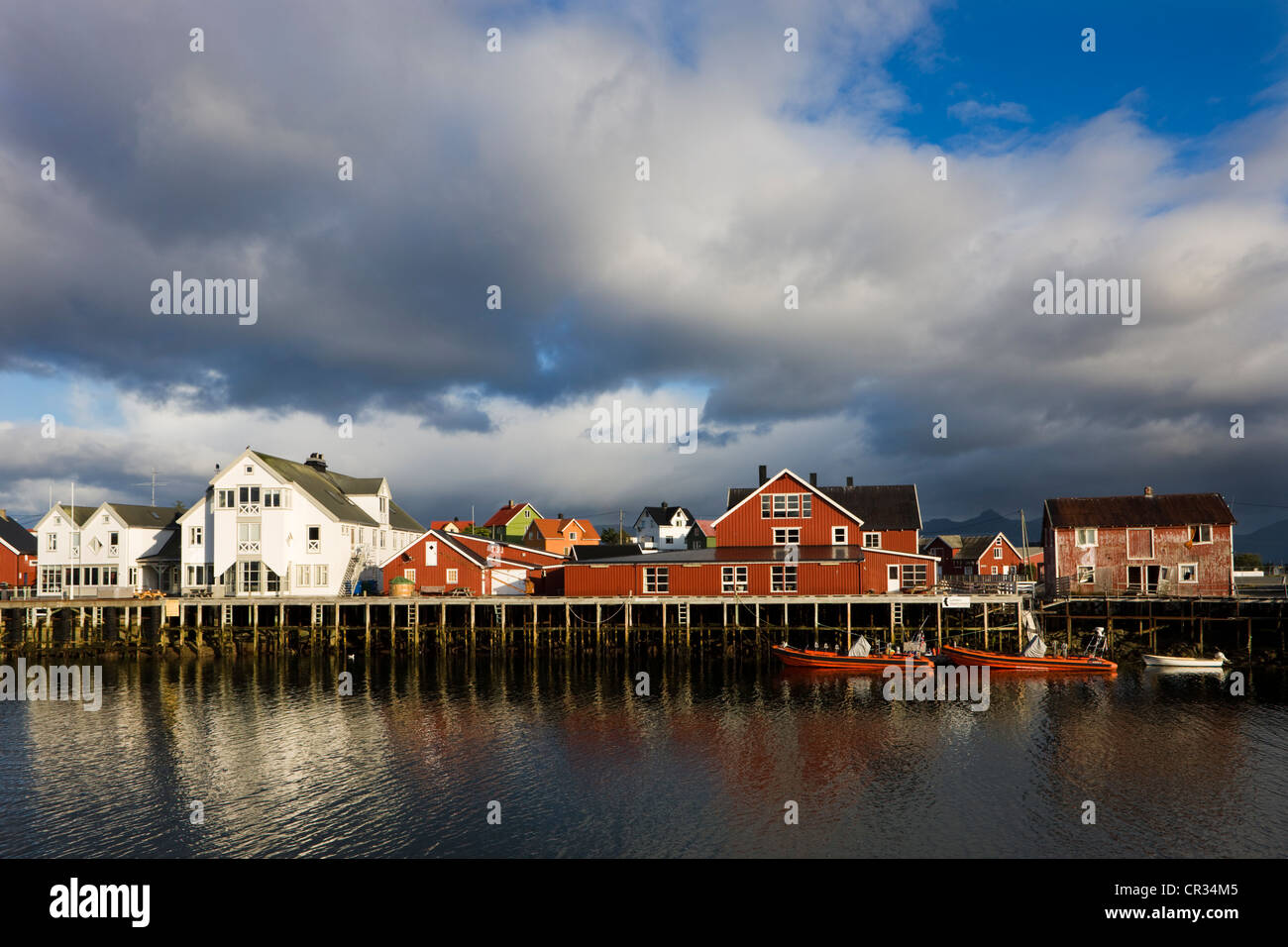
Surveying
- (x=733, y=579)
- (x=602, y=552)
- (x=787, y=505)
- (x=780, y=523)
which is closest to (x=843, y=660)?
(x=733, y=579)

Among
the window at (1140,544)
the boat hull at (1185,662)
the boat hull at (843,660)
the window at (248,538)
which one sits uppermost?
the window at (248,538)

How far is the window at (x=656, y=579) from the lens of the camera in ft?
169

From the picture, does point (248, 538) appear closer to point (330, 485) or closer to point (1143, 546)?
point (330, 485)

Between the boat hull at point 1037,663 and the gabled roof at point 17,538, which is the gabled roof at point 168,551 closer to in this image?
the gabled roof at point 17,538

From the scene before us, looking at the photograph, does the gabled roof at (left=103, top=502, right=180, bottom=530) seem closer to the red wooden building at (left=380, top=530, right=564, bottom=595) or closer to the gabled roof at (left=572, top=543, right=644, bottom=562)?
the red wooden building at (left=380, top=530, right=564, bottom=595)

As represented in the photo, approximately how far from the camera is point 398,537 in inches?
2736

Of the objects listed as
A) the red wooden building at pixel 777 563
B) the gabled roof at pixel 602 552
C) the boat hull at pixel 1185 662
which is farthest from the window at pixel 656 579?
the boat hull at pixel 1185 662

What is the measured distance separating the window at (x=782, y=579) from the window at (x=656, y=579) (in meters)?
6.68

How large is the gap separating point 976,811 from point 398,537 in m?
56.6

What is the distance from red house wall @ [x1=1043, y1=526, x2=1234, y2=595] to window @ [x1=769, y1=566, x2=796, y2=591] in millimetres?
20047

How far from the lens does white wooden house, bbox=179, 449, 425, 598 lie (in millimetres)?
55031
